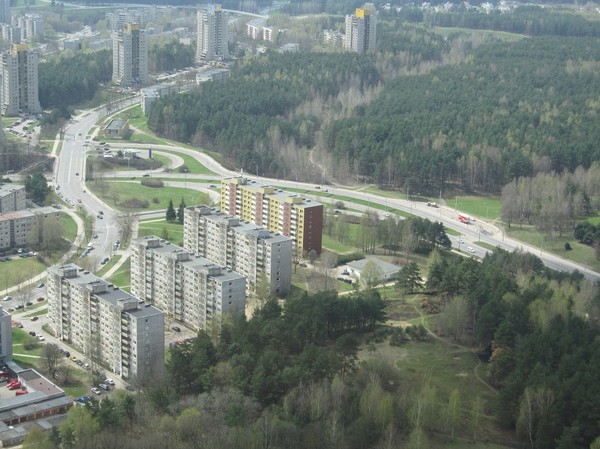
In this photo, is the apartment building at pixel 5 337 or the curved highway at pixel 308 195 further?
the curved highway at pixel 308 195

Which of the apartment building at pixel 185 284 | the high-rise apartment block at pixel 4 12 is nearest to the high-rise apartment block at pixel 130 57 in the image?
the high-rise apartment block at pixel 4 12

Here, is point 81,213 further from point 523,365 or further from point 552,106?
point 552,106

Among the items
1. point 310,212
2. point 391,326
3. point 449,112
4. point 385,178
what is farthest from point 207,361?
point 449,112

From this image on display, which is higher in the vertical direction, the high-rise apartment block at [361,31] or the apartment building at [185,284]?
the high-rise apartment block at [361,31]

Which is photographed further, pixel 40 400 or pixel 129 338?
pixel 129 338

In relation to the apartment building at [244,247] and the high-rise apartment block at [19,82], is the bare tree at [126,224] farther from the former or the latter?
the high-rise apartment block at [19,82]

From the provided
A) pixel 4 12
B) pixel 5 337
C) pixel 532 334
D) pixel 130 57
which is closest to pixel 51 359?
pixel 5 337
